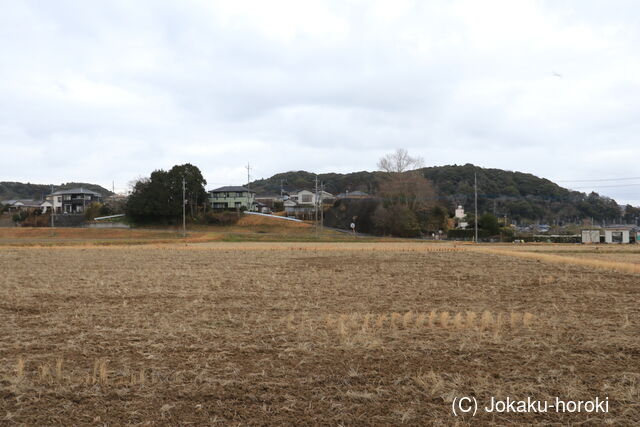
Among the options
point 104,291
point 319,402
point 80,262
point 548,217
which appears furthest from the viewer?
point 548,217

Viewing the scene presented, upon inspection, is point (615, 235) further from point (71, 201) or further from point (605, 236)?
point (71, 201)

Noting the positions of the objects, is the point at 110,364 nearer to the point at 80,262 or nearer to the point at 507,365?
the point at 507,365

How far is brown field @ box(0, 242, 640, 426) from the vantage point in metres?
5.71

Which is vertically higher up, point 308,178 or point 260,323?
point 308,178

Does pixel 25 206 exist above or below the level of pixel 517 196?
below

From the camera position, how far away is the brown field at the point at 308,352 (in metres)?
5.71

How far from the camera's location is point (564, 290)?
15648 mm

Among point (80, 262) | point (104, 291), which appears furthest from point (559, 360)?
point (80, 262)

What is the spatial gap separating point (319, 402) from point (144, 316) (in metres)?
6.75

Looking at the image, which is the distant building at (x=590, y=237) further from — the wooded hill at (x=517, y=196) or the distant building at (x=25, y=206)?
the distant building at (x=25, y=206)

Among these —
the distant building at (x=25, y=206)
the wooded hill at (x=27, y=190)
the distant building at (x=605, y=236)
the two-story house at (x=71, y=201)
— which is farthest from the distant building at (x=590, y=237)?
the wooded hill at (x=27, y=190)

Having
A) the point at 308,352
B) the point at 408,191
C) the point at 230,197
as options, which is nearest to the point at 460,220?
the point at 408,191

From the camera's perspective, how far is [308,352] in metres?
7.96

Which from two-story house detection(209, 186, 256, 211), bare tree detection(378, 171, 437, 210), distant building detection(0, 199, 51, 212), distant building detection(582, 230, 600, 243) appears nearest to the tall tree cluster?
two-story house detection(209, 186, 256, 211)
